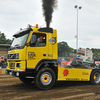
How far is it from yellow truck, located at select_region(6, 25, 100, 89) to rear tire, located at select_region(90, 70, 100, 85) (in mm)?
1300

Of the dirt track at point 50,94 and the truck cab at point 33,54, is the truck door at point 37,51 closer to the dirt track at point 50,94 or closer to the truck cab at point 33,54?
the truck cab at point 33,54

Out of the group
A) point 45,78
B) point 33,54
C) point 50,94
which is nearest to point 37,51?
point 33,54

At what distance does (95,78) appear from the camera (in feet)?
26.0

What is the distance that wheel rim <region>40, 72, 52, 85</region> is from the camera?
20.1ft

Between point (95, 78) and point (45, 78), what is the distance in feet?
11.1

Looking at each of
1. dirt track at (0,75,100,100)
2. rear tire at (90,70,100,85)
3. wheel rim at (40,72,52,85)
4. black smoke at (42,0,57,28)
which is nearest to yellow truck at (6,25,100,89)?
wheel rim at (40,72,52,85)

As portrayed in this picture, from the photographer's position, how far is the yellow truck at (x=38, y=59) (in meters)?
5.95

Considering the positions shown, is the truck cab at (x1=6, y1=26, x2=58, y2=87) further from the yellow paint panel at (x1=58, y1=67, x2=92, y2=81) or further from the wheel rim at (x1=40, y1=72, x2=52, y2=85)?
the yellow paint panel at (x1=58, y1=67, x2=92, y2=81)

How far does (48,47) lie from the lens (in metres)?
6.44

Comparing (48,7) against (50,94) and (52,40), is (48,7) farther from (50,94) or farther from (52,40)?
(50,94)

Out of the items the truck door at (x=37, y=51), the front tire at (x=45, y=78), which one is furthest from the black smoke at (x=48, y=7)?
the front tire at (x=45, y=78)

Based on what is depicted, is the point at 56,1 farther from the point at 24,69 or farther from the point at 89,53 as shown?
the point at 24,69

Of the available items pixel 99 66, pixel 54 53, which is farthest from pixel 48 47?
pixel 99 66

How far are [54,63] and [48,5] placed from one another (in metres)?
4.45
